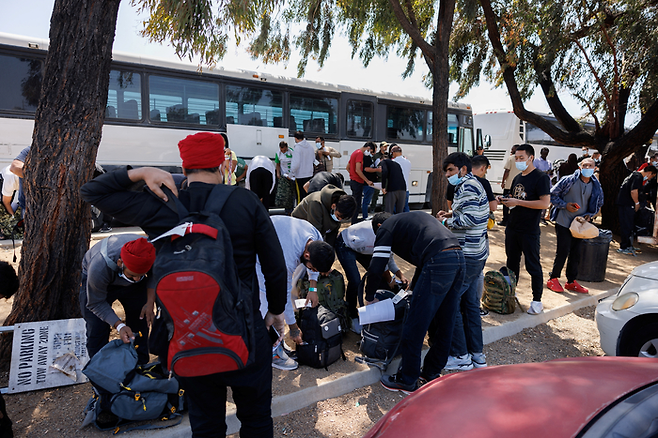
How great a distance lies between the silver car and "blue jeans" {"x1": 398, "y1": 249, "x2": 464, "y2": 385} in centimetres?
157

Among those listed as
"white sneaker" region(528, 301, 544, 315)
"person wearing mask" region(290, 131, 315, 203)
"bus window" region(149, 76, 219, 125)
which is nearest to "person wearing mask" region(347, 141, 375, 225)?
"person wearing mask" region(290, 131, 315, 203)

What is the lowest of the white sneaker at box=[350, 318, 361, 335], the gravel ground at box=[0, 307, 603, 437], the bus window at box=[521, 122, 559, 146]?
the gravel ground at box=[0, 307, 603, 437]

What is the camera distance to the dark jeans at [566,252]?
6.16m

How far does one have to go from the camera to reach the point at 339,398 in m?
3.54

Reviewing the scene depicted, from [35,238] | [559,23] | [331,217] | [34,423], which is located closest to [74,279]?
[35,238]

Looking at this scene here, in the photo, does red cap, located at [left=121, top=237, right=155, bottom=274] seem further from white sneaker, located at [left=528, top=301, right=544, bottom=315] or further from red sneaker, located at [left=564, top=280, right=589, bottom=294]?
red sneaker, located at [left=564, top=280, right=589, bottom=294]

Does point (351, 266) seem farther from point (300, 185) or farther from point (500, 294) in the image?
point (300, 185)

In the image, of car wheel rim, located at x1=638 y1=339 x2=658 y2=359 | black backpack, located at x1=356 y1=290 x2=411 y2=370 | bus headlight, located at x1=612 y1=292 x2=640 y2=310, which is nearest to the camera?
car wheel rim, located at x1=638 y1=339 x2=658 y2=359

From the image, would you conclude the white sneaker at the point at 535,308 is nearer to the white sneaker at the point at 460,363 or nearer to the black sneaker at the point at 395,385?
the white sneaker at the point at 460,363

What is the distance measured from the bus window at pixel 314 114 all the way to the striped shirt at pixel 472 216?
7236mm

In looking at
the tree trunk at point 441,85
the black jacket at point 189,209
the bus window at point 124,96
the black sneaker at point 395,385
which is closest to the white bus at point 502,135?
the tree trunk at point 441,85

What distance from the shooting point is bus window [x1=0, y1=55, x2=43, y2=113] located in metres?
7.53

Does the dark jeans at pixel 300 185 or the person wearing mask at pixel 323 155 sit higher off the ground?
the person wearing mask at pixel 323 155

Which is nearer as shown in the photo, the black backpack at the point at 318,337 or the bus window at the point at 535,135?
the black backpack at the point at 318,337
